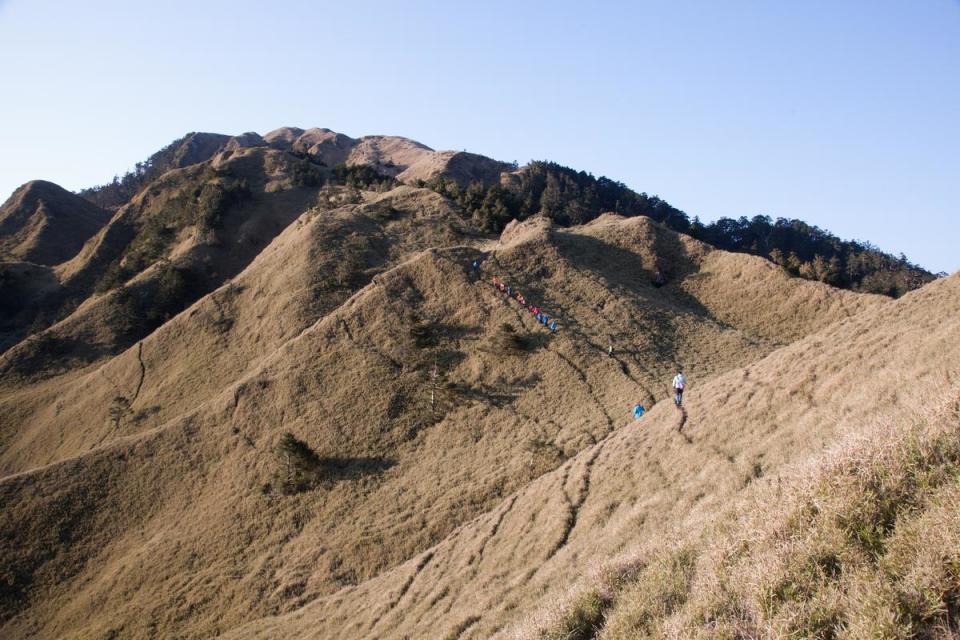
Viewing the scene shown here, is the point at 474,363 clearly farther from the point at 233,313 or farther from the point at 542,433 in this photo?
the point at 233,313

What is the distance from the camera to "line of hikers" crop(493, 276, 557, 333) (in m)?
47.0

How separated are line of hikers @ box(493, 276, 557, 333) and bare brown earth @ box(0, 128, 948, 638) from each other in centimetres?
95

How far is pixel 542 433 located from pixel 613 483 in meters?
13.2

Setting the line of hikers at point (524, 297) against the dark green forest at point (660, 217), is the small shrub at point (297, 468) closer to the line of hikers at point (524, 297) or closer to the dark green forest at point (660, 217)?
the line of hikers at point (524, 297)

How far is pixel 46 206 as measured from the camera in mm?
123125

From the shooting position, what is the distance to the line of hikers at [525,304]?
4700cm

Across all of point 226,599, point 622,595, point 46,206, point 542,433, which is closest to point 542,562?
point 622,595

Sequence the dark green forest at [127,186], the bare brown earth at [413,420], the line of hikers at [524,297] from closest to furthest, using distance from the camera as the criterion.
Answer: the bare brown earth at [413,420] < the line of hikers at [524,297] < the dark green forest at [127,186]

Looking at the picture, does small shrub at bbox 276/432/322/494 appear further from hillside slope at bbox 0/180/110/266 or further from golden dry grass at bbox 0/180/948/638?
hillside slope at bbox 0/180/110/266

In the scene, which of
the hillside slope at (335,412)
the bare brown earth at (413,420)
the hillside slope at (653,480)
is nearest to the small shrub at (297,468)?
the hillside slope at (335,412)

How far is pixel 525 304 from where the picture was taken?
50.3 m

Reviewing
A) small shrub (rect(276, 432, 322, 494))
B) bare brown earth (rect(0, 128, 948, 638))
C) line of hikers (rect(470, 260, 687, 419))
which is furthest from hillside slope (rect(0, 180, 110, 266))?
line of hikers (rect(470, 260, 687, 419))

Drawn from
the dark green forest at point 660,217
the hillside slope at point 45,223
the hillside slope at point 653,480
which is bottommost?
the hillside slope at point 653,480

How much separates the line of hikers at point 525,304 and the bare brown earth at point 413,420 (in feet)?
3.12
